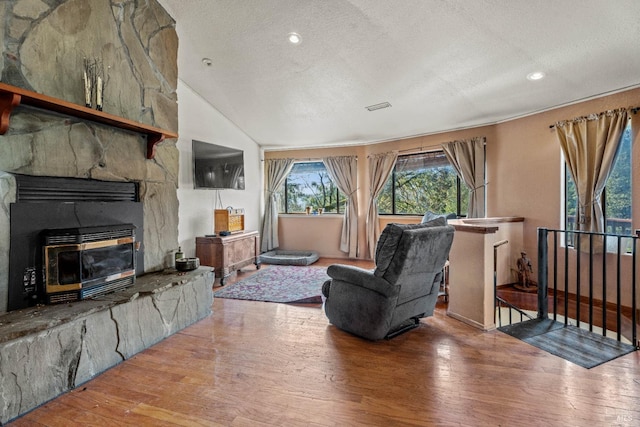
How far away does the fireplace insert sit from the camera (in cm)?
213

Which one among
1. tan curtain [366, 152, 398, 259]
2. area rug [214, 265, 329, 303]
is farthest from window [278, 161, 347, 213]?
area rug [214, 265, 329, 303]

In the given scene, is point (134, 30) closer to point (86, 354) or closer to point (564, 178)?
point (86, 354)

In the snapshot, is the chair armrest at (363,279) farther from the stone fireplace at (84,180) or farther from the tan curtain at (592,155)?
the tan curtain at (592,155)

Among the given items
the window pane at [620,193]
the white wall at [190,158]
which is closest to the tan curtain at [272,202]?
the white wall at [190,158]

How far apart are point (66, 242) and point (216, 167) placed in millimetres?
2750

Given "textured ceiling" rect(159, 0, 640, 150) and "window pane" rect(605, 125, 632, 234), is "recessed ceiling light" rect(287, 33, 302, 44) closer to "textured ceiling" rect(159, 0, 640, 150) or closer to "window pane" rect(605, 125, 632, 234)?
"textured ceiling" rect(159, 0, 640, 150)

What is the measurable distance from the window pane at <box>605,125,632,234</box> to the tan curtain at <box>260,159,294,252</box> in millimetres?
5190

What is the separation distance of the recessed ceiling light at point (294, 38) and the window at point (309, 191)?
3388 millimetres

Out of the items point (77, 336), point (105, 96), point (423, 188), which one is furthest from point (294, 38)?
point (423, 188)

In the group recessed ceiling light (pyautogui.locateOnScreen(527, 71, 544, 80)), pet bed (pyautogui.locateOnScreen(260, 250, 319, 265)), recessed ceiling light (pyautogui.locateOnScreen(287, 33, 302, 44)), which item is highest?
recessed ceiling light (pyautogui.locateOnScreen(287, 33, 302, 44))

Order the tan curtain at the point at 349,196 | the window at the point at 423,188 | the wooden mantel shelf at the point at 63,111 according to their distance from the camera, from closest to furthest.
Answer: the wooden mantel shelf at the point at 63,111
the window at the point at 423,188
the tan curtain at the point at 349,196

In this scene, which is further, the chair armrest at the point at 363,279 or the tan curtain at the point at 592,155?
the tan curtain at the point at 592,155

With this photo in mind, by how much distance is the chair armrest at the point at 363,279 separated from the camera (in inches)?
94.3

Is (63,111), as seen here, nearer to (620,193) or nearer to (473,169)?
(473,169)
